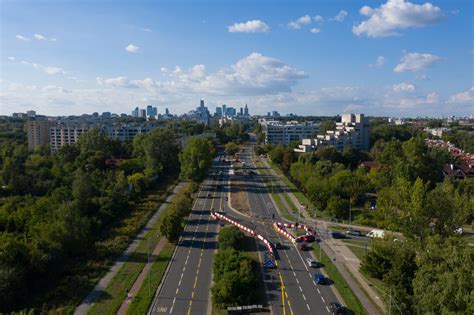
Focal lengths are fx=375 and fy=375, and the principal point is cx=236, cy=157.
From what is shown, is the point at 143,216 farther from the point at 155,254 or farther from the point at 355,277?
the point at 355,277

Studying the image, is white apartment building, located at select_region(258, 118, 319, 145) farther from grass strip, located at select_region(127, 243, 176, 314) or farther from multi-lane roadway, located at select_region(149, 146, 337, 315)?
grass strip, located at select_region(127, 243, 176, 314)

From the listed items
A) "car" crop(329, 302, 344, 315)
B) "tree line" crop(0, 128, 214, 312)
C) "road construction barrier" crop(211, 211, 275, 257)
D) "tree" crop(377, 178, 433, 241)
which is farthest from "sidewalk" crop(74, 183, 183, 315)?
"tree" crop(377, 178, 433, 241)

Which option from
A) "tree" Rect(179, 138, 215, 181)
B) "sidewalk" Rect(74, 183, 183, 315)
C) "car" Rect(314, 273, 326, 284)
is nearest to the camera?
"sidewalk" Rect(74, 183, 183, 315)

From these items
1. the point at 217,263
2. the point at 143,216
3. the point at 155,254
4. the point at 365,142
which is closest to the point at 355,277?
the point at 217,263

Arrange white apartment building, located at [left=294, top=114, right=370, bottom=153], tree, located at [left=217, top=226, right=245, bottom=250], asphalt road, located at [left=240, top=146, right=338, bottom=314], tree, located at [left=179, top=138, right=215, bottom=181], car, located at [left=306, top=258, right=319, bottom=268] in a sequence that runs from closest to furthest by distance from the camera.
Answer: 1. asphalt road, located at [left=240, top=146, right=338, bottom=314]
2. car, located at [left=306, top=258, right=319, bottom=268]
3. tree, located at [left=217, top=226, right=245, bottom=250]
4. tree, located at [left=179, top=138, right=215, bottom=181]
5. white apartment building, located at [left=294, top=114, right=370, bottom=153]

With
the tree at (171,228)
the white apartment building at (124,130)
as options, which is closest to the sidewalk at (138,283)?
the tree at (171,228)

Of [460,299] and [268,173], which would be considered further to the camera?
[268,173]
